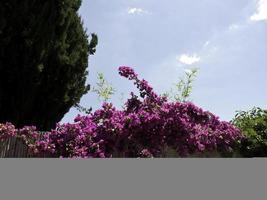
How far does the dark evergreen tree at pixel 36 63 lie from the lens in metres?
14.4

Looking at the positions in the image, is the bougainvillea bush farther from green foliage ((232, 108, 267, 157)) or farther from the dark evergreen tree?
the dark evergreen tree

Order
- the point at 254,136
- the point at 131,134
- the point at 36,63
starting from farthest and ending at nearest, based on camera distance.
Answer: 1. the point at 36,63
2. the point at 254,136
3. the point at 131,134

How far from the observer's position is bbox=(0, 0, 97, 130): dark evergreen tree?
565 inches

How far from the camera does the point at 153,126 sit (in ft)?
24.7

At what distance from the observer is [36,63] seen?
14.4m

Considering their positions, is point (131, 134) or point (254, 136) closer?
point (131, 134)

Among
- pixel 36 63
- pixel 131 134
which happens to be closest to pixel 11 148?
pixel 36 63

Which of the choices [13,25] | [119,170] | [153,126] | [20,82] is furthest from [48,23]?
[119,170]

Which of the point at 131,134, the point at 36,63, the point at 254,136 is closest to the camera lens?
the point at 131,134

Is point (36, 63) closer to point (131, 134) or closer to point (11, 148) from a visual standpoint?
point (11, 148)

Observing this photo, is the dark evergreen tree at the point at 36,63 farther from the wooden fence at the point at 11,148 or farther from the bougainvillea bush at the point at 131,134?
the bougainvillea bush at the point at 131,134

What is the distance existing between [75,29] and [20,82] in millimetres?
3268

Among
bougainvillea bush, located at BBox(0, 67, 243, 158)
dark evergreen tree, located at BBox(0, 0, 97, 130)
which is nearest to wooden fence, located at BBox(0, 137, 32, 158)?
dark evergreen tree, located at BBox(0, 0, 97, 130)

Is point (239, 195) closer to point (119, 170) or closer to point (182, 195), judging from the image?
point (182, 195)
